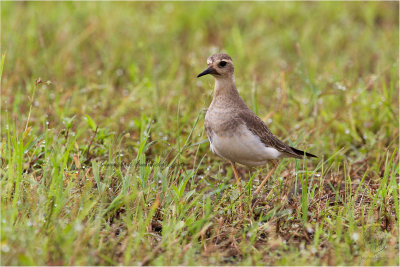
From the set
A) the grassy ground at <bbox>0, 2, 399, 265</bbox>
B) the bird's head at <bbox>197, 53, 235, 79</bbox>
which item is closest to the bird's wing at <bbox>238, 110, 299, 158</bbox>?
the grassy ground at <bbox>0, 2, 399, 265</bbox>

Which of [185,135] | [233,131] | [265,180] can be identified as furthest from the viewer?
[185,135]

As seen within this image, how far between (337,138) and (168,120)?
5.58ft

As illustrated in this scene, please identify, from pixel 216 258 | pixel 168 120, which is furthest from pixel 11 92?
pixel 216 258

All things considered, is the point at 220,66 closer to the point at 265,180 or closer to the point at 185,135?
the point at 265,180

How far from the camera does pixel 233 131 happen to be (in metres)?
4.58

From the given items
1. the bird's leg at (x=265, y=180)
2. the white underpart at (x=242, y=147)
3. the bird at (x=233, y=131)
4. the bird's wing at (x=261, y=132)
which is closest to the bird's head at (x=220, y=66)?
the bird at (x=233, y=131)

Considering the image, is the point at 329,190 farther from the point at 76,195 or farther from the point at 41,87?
the point at 41,87

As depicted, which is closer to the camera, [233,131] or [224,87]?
[233,131]

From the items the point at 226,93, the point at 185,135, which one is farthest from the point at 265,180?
the point at 185,135

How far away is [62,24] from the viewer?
26.8ft

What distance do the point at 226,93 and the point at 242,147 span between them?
1.62ft

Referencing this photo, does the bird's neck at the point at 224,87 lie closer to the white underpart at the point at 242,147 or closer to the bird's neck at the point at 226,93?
the bird's neck at the point at 226,93

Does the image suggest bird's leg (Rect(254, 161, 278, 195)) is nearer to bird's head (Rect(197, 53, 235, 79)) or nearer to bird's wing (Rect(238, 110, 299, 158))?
bird's wing (Rect(238, 110, 299, 158))

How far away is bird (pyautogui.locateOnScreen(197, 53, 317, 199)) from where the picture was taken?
459 cm
